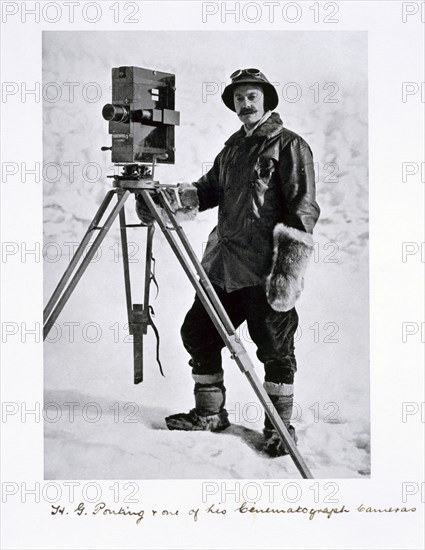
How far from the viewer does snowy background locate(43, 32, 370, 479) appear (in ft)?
7.95

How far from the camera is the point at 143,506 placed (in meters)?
2.45

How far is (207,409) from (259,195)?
0.80 meters

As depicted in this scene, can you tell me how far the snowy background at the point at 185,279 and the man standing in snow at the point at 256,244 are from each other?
0.04 m

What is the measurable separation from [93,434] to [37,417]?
8.5 inches

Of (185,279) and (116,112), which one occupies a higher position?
(116,112)

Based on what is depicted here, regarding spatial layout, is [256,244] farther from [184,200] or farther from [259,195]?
[184,200]

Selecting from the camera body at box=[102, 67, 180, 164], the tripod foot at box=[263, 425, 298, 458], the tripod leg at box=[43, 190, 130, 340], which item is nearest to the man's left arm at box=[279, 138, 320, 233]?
the camera body at box=[102, 67, 180, 164]

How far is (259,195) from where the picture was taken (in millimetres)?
2393

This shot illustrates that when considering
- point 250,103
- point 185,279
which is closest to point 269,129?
point 250,103

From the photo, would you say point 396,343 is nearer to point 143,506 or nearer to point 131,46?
point 143,506

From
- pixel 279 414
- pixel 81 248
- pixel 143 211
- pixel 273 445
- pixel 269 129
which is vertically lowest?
pixel 273 445

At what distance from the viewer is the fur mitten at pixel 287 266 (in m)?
2.39

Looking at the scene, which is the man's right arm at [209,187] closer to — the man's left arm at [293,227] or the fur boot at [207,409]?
the man's left arm at [293,227]
